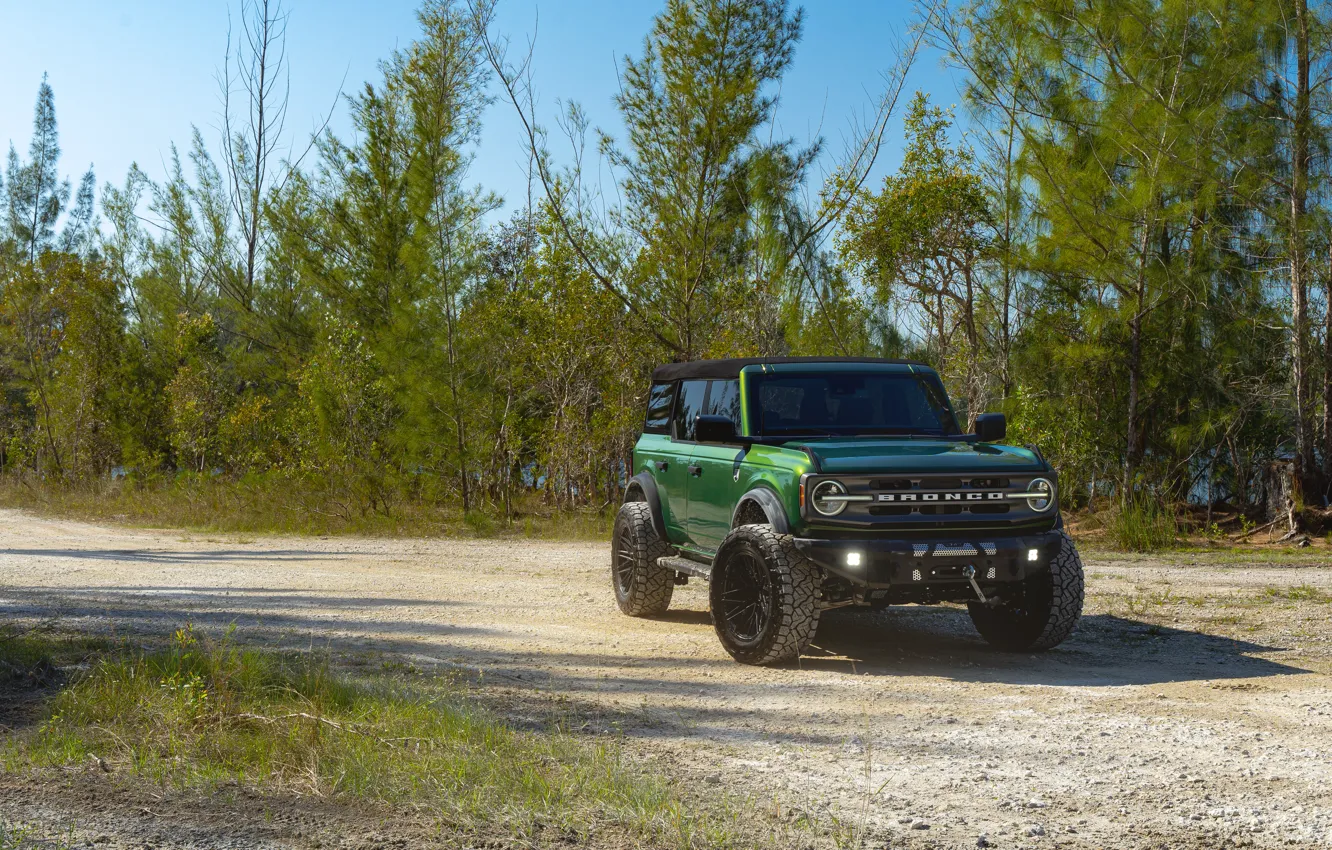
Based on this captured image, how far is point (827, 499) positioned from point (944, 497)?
0.75m

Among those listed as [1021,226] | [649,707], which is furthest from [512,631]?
[1021,226]

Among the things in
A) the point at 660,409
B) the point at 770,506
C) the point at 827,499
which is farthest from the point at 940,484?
the point at 660,409

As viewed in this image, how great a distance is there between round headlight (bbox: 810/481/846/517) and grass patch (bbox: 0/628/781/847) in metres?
2.28

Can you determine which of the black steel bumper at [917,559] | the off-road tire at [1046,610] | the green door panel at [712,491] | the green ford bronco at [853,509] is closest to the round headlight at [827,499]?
the green ford bronco at [853,509]

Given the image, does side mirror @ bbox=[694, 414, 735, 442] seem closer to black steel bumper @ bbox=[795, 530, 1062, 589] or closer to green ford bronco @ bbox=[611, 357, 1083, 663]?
green ford bronco @ bbox=[611, 357, 1083, 663]

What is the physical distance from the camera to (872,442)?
26.6 ft

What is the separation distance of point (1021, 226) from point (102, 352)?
70.8ft

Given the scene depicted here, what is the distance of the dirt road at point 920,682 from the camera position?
477cm

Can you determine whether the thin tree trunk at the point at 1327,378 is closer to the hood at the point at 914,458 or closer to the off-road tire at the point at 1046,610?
the off-road tire at the point at 1046,610

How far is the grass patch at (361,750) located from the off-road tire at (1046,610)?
145 inches

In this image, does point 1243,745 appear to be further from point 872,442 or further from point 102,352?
point 102,352

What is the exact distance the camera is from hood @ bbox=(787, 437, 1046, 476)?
746 cm

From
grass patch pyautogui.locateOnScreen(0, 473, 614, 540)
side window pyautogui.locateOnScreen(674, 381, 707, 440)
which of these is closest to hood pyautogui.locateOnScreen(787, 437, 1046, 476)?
side window pyautogui.locateOnScreen(674, 381, 707, 440)

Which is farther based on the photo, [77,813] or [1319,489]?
[1319,489]
